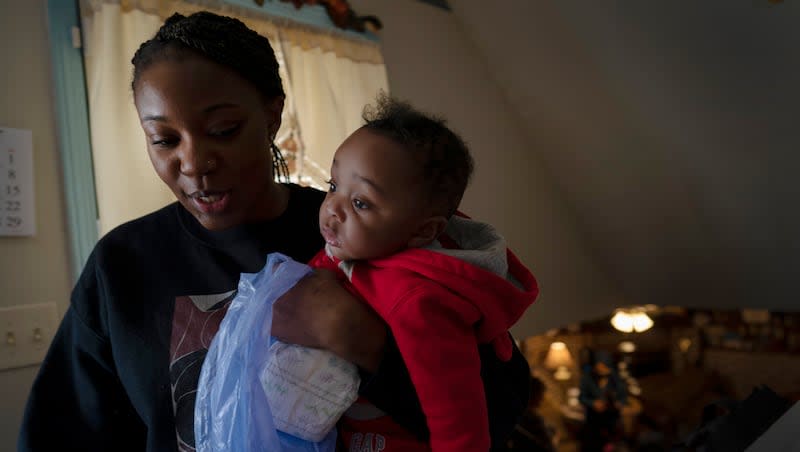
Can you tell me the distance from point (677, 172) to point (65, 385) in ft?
8.27

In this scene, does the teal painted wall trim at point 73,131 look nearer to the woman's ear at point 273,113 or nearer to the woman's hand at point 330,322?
the woman's ear at point 273,113

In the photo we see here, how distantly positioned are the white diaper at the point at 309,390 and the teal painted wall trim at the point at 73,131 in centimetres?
94

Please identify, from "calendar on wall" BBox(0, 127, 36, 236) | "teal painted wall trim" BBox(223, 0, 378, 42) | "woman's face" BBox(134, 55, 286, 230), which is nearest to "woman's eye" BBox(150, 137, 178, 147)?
"woman's face" BBox(134, 55, 286, 230)

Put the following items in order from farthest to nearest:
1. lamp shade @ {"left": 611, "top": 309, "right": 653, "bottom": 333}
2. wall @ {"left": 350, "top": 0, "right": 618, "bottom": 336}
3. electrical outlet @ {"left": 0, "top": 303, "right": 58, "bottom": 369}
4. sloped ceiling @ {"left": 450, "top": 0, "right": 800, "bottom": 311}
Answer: lamp shade @ {"left": 611, "top": 309, "right": 653, "bottom": 333}, wall @ {"left": 350, "top": 0, "right": 618, "bottom": 336}, sloped ceiling @ {"left": 450, "top": 0, "right": 800, "bottom": 311}, electrical outlet @ {"left": 0, "top": 303, "right": 58, "bottom": 369}

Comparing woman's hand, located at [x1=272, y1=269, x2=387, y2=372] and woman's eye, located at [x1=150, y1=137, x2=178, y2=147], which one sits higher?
woman's eye, located at [x1=150, y1=137, x2=178, y2=147]

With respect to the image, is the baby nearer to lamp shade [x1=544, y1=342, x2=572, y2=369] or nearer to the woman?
the woman

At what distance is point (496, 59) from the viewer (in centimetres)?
265

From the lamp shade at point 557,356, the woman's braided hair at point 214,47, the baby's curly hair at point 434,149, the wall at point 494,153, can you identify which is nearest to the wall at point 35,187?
the woman's braided hair at point 214,47

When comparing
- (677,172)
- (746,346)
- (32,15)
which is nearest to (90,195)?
(32,15)

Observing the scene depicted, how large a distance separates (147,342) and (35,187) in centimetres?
80

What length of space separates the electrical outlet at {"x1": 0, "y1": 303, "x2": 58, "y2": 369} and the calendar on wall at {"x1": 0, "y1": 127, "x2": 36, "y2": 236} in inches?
7.1

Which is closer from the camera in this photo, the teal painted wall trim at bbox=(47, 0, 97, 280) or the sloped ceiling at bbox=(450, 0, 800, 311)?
the teal painted wall trim at bbox=(47, 0, 97, 280)

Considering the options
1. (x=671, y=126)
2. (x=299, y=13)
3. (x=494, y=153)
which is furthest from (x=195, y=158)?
(x=671, y=126)

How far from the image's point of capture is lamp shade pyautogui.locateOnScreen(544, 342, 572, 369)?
321 centimetres
